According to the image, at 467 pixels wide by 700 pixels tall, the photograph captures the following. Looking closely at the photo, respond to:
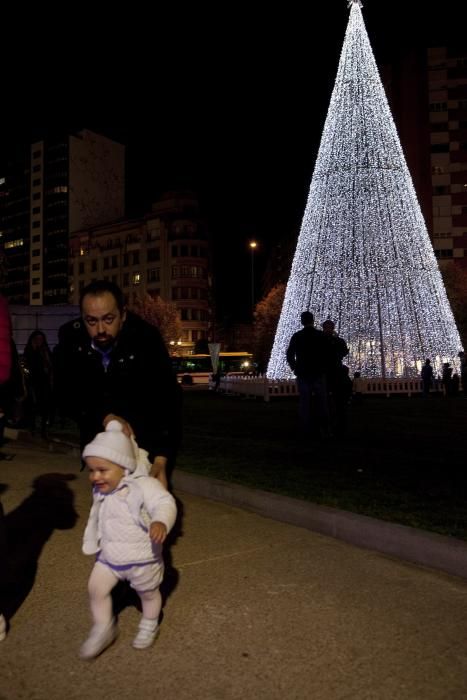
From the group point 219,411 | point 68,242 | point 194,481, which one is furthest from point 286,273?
point 194,481

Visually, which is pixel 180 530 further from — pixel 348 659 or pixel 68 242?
pixel 68 242

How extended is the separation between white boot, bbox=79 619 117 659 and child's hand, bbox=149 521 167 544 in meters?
0.51

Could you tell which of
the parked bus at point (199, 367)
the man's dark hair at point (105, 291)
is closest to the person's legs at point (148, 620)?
the man's dark hair at point (105, 291)

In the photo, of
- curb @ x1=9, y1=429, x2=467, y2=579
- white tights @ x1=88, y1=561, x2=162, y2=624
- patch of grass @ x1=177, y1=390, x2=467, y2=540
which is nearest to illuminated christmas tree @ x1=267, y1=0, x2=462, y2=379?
patch of grass @ x1=177, y1=390, x2=467, y2=540

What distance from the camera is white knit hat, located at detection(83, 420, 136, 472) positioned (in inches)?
112

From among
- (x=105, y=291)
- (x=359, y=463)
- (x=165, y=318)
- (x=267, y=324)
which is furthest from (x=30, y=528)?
(x=165, y=318)

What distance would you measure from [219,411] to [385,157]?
37.4 ft

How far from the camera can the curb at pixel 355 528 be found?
13.6 feet

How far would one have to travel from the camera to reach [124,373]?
11.8ft

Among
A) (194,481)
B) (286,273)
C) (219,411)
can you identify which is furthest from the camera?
(286,273)

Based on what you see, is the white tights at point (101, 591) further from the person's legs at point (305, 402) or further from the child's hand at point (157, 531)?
the person's legs at point (305, 402)

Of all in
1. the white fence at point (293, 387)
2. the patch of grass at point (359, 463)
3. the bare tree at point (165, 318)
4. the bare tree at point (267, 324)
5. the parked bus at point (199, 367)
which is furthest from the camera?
the bare tree at point (165, 318)

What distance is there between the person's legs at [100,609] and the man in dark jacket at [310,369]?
7.12 metres

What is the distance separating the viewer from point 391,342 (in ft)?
74.9
